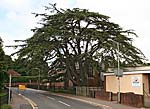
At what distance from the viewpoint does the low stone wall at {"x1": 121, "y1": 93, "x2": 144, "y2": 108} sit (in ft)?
90.0

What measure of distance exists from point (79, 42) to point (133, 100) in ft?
77.2

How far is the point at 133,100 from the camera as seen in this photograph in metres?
28.5

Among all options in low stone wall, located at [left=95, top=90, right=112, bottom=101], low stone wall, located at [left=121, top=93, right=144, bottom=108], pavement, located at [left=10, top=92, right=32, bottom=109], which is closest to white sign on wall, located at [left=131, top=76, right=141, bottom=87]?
low stone wall, located at [left=95, top=90, right=112, bottom=101]

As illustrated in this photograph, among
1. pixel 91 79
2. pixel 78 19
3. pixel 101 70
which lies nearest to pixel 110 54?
pixel 101 70

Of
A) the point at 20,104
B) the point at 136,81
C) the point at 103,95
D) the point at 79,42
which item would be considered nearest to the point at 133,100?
the point at 136,81

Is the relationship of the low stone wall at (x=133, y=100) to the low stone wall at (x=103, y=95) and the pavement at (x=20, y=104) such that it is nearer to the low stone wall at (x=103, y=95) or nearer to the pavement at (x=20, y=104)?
the low stone wall at (x=103, y=95)

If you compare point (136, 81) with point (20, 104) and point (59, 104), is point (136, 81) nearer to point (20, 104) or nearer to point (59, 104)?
point (59, 104)

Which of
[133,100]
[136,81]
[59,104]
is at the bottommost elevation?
[59,104]

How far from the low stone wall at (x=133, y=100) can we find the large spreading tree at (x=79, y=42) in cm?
1508

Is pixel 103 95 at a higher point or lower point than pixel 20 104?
higher

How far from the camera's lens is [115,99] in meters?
35.4

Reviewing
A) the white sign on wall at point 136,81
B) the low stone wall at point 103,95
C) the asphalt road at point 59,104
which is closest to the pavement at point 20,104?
the asphalt road at point 59,104

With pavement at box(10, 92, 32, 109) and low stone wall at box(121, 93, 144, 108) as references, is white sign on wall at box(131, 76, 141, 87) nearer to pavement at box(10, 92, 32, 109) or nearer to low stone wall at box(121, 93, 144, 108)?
low stone wall at box(121, 93, 144, 108)

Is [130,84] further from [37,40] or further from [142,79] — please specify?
[37,40]
